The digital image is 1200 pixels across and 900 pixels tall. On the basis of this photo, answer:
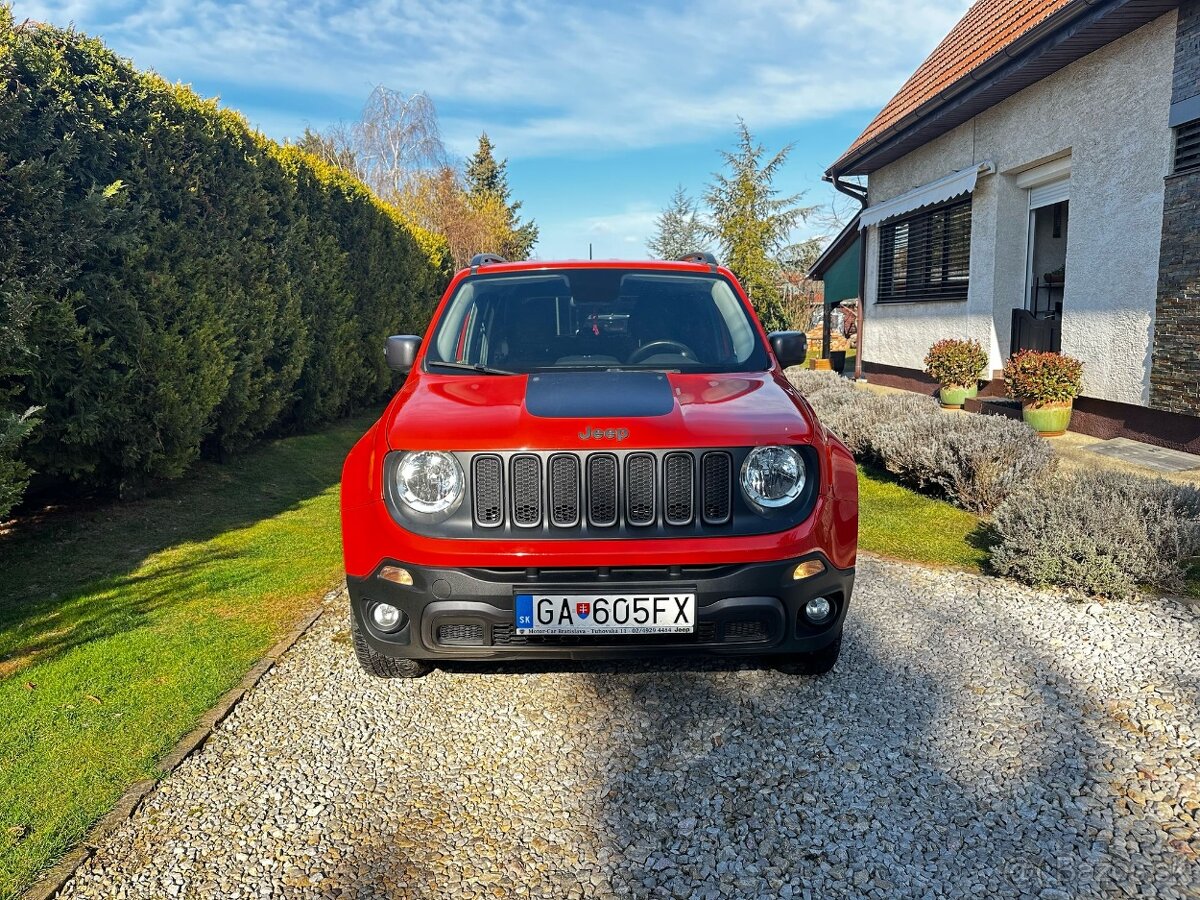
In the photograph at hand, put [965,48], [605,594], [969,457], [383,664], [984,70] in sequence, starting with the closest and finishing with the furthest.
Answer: [605,594] → [383,664] → [969,457] → [984,70] → [965,48]

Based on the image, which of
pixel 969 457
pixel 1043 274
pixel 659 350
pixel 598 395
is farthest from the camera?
pixel 1043 274

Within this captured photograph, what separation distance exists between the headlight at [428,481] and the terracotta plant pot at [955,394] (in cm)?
950

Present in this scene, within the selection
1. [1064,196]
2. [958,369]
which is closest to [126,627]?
[958,369]

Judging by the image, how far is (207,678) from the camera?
137 inches

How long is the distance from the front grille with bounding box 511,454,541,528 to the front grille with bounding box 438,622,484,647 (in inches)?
16.3

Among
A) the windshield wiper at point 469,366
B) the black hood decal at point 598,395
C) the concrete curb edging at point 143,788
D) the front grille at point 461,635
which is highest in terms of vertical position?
the windshield wiper at point 469,366

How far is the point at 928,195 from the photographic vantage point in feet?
39.1

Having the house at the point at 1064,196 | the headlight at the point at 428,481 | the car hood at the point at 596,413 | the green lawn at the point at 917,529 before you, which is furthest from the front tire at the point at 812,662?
the house at the point at 1064,196

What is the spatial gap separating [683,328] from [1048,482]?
3.31m

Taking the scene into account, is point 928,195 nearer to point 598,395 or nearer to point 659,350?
point 659,350

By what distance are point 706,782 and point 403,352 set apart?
246 centimetres

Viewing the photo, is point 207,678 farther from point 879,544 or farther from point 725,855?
point 879,544

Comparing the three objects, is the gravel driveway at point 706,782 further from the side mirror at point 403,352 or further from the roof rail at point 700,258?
the roof rail at point 700,258

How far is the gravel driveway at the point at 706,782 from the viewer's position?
2.23m
